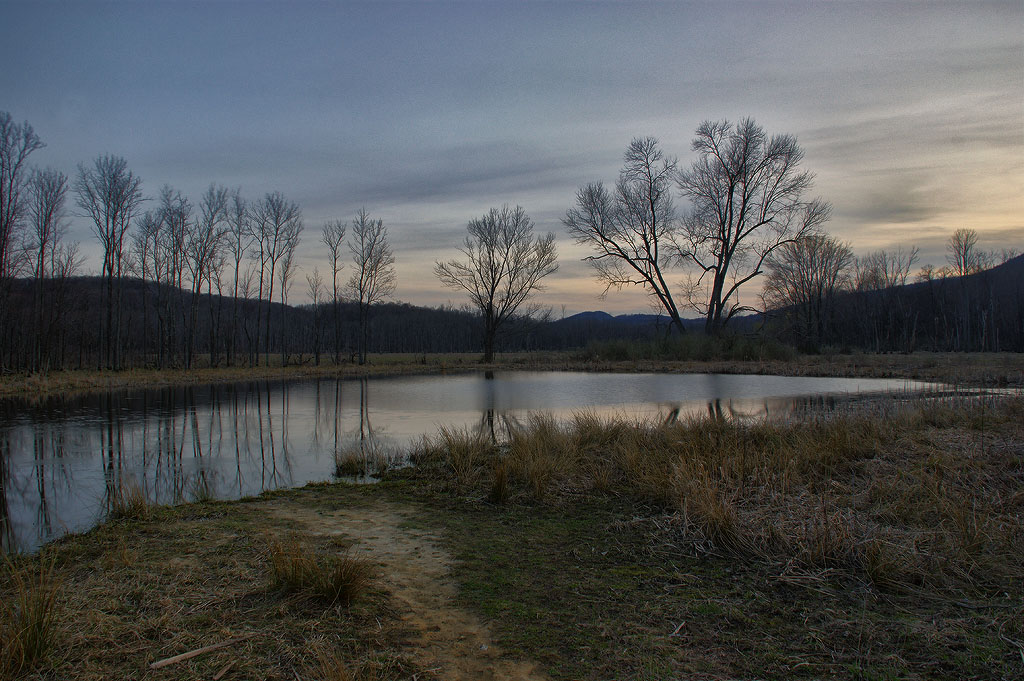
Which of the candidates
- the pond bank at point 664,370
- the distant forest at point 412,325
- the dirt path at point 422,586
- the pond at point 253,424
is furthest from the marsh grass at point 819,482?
the distant forest at point 412,325

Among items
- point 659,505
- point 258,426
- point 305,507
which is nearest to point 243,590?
point 305,507

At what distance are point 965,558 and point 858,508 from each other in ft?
4.64

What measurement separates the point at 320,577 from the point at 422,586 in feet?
2.55

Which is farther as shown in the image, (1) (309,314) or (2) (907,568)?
(1) (309,314)

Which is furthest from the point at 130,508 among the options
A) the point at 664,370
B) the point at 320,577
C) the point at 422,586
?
the point at 664,370

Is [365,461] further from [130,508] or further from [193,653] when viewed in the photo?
[193,653]

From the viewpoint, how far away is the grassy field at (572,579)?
291 cm

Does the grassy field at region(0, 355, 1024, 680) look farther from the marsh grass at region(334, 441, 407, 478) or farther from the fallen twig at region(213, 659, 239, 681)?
the marsh grass at region(334, 441, 407, 478)

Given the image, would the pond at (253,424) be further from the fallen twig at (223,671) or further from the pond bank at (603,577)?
the fallen twig at (223,671)

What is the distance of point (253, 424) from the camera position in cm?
1416

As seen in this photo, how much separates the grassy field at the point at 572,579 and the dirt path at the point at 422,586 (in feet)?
0.07

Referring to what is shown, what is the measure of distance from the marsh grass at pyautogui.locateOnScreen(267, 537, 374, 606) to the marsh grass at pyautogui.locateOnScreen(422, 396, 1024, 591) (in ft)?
9.38

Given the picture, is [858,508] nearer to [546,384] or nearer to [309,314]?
[546,384]

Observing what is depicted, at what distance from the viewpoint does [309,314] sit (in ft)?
351
